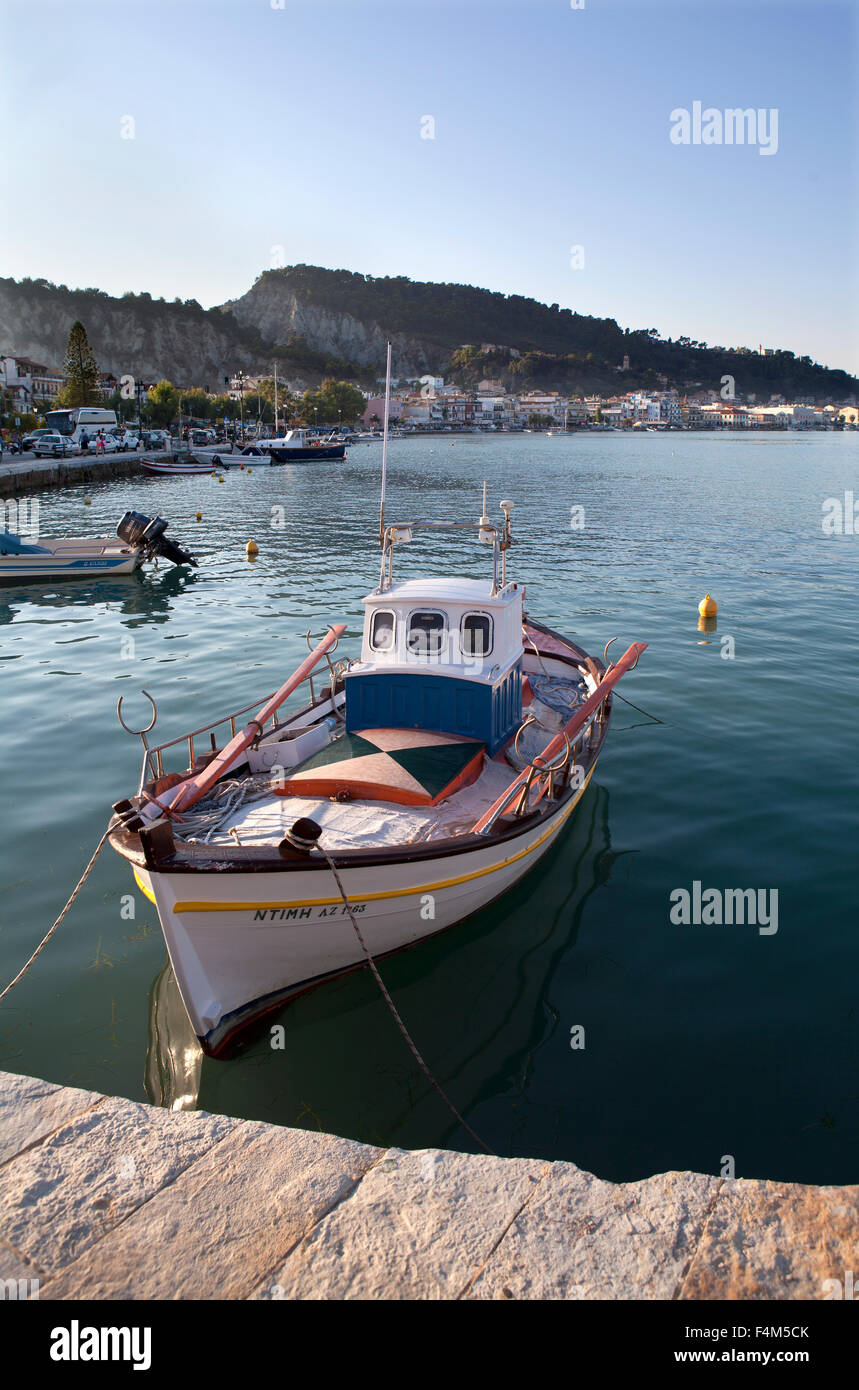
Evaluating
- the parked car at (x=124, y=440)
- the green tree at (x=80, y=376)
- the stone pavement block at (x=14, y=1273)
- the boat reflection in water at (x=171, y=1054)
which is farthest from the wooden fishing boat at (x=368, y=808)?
the green tree at (x=80, y=376)

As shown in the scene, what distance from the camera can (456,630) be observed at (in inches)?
465

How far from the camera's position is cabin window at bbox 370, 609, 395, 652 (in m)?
12.0

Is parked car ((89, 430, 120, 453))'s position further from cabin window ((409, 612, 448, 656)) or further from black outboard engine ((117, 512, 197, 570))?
cabin window ((409, 612, 448, 656))

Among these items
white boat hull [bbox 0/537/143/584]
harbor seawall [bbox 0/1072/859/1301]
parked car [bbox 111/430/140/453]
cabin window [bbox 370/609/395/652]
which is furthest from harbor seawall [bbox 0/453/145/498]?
harbor seawall [bbox 0/1072/859/1301]

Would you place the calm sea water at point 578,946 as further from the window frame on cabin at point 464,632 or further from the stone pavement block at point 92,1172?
the window frame on cabin at point 464,632

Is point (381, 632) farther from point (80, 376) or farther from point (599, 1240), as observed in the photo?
point (80, 376)

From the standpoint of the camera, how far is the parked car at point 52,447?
7819 centimetres

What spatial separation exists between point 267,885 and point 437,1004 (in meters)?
2.51

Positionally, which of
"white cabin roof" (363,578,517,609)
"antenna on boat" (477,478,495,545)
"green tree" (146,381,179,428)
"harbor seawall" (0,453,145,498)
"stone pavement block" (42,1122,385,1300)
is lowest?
"stone pavement block" (42,1122,385,1300)

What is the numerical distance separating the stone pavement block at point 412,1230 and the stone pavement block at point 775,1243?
0.99 metres

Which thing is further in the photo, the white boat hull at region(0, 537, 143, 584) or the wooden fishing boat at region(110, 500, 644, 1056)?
the white boat hull at region(0, 537, 143, 584)

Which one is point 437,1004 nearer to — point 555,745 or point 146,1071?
point 146,1071

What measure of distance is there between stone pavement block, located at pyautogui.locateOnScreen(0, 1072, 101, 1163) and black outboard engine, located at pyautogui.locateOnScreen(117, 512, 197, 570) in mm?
30117
